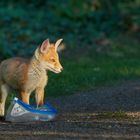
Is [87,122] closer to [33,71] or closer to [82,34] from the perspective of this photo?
[33,71]

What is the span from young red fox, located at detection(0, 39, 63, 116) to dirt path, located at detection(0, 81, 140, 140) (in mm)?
573

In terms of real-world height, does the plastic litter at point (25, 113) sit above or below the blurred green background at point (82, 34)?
below

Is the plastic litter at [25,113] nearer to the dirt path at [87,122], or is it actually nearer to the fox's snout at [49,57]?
the dirt path at [87,122]

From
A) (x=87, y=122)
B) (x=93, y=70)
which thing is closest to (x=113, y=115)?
(x=87, y=122)

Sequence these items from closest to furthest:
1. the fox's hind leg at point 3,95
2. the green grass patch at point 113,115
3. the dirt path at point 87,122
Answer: the dirt path at point 87,122 < the green grass patch at point 113,115 < the fox's hind leg at point 3,95

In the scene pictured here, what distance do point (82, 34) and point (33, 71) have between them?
10.8 meters

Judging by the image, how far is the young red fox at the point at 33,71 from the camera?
10.8 metres

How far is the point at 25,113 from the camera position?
10414mm

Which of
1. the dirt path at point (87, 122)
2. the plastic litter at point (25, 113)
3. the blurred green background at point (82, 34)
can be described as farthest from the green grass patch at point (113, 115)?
the blurred green background at point (82, 34)

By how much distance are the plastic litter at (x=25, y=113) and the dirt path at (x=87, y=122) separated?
0.38 feet

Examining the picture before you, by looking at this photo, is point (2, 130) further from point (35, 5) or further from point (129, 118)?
point (35, 5)

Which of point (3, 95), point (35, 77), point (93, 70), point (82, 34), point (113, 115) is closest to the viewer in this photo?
point (113, 115)

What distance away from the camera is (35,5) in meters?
24.5

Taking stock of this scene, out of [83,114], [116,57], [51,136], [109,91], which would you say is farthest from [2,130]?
[116,57]
